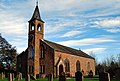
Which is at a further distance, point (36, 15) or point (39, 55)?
point (36, 15)

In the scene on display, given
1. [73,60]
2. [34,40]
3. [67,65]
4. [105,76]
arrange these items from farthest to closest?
[73,60] → [67,65] → [34,40] → [105,76]

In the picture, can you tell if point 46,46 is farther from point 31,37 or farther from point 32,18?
point 32,18

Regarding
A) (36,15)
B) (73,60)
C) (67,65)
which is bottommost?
(67,65)

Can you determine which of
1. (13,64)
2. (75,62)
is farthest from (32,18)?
(13,64)

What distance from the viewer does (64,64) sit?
53625 mm

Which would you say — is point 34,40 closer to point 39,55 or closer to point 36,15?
point 39,55

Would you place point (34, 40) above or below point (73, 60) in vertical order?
above

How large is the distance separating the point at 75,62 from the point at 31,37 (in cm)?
1594

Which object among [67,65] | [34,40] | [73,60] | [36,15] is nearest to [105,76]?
[34,40]

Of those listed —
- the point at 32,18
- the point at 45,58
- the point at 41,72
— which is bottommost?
the point at 41,72

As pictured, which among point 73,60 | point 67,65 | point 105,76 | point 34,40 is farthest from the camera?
point 73,60

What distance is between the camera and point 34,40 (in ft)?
164

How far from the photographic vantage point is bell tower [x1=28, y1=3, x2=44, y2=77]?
162 feet

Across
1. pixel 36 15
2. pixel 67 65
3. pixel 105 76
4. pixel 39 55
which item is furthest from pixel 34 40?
pixel 105 76
